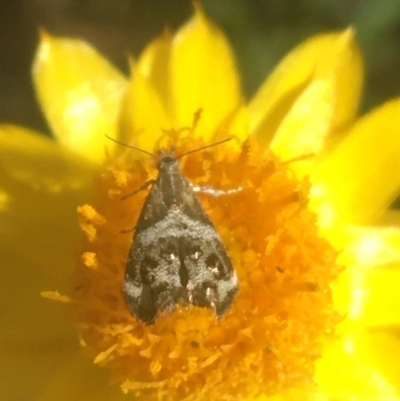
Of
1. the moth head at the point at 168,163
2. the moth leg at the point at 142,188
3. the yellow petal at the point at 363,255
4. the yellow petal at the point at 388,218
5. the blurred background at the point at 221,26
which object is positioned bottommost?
the yellow petal at the point at 363,255

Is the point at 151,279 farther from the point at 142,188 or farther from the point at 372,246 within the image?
the point at 372,246

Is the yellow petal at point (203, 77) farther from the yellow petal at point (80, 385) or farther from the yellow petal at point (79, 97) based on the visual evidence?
the yellow petal at point (80, 385)

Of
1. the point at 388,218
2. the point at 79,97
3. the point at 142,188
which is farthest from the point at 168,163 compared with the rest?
the point at 388,218

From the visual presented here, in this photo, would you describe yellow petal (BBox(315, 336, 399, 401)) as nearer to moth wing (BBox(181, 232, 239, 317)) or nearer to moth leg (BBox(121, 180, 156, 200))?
moth wing (BBox(181, 232, 239, 317))

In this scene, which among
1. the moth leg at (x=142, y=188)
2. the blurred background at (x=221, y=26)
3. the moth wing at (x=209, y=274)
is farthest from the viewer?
the blurred background at (x=221, y=26)

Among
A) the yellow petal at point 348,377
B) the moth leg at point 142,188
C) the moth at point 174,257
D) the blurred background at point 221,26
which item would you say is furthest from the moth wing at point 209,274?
the blurred background at point 221,26

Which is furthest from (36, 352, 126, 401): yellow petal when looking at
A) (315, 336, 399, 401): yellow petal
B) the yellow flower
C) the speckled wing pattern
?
(315, 336, 399, 401): yellow petal
